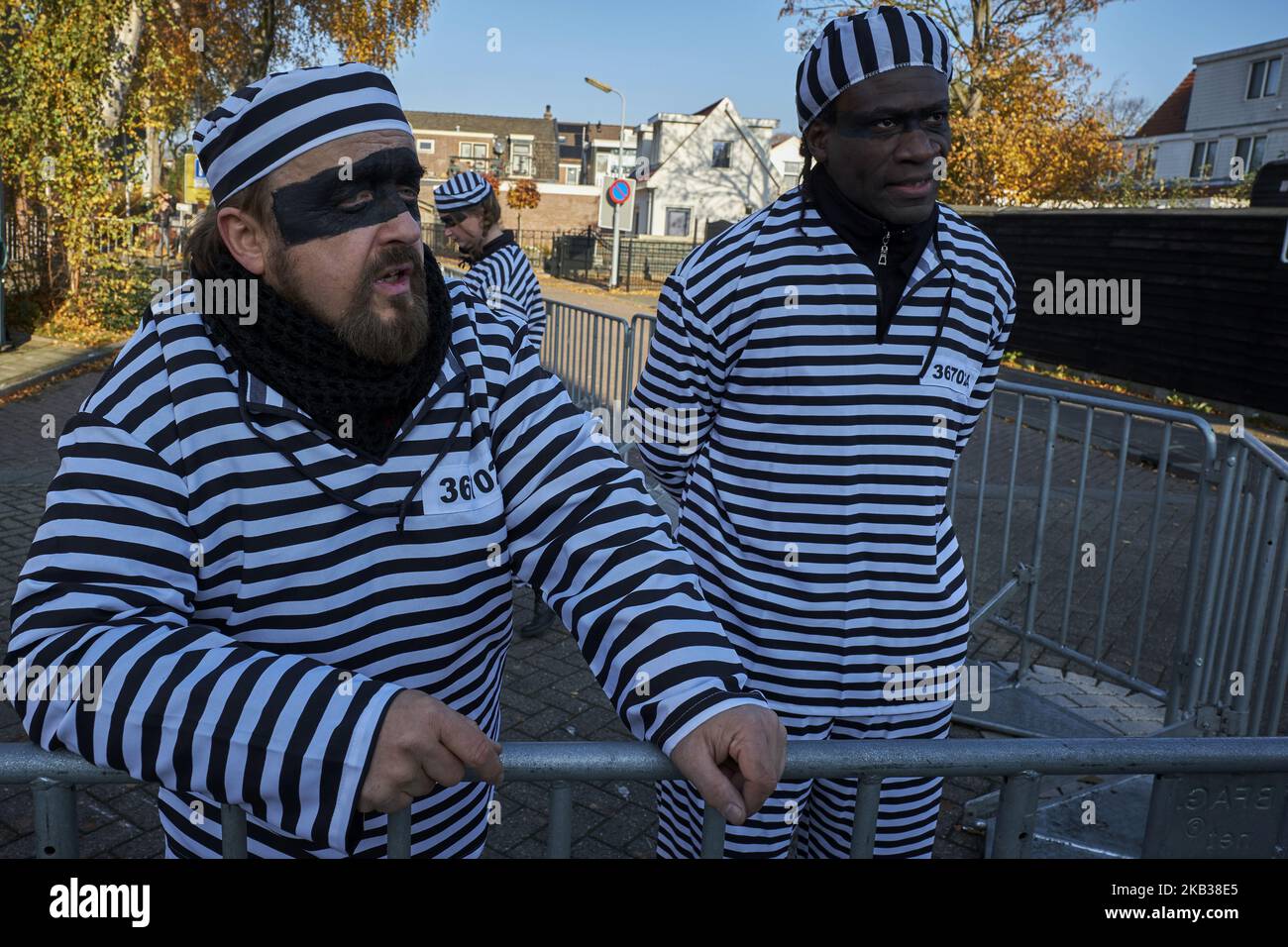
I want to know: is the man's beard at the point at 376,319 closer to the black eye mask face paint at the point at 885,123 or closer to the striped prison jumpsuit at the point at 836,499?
the striped prison jumpsuit at the point at 836,499

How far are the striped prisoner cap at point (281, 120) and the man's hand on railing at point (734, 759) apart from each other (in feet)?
3.23

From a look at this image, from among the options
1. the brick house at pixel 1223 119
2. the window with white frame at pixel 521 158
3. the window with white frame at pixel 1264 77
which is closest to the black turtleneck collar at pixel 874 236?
the brick house at pixel 1223 119

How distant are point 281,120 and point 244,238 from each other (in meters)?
0.19

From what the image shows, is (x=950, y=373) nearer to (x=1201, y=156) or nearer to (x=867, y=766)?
(x=867, y=766)

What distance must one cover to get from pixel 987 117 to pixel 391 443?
21.9 meters

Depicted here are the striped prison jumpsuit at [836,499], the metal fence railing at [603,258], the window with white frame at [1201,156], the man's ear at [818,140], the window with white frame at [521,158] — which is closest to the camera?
the striped prison jumpsuit at [836,499]

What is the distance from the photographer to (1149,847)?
5.35 ft

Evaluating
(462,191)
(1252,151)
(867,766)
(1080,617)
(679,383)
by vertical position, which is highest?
(1252,151)

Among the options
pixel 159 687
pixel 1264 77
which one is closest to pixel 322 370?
pixel 159 687

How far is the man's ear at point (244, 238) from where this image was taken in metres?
1.53

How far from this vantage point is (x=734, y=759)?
1351 millimetres
